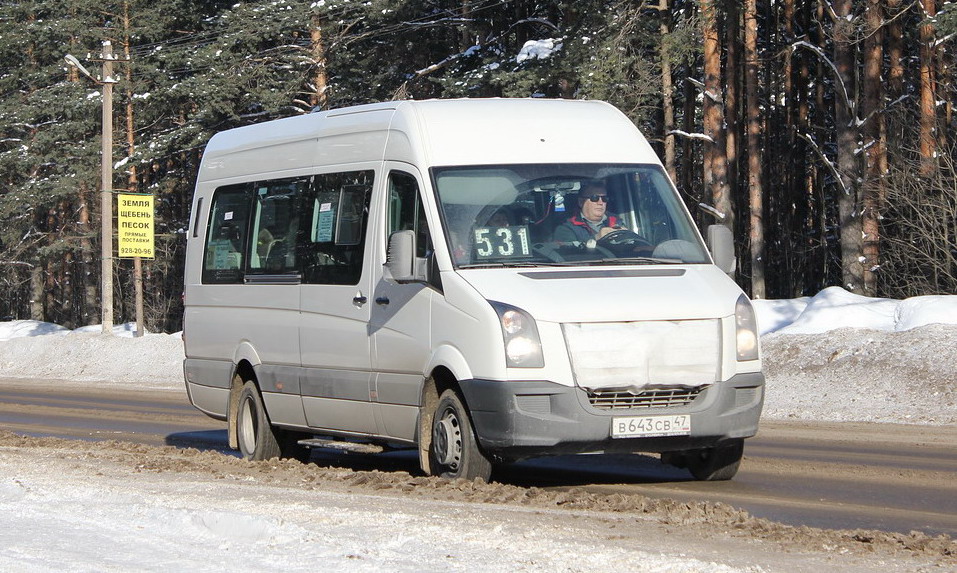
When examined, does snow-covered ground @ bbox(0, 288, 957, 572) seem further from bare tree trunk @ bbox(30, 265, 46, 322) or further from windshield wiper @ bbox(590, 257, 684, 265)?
bare tree trunk @ bbox(30, 265, 46, 322)

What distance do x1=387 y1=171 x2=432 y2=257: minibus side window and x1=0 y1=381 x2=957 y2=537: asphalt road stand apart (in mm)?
1837

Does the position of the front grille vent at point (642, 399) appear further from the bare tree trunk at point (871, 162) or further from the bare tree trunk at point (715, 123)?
the bare tree trunk at point (715, 123)

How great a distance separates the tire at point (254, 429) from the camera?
39.8 ft

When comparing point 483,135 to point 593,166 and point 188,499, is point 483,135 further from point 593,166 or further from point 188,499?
point 188,499

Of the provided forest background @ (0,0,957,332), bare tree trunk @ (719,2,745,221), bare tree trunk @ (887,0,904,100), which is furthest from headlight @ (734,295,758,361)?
bare tree trunk @ (887,0,904,100)

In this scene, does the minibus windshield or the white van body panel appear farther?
the minibus windshield

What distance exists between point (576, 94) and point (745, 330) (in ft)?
85.8

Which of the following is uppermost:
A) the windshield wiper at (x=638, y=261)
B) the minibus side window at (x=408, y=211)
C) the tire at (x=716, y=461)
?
the minibus side window at (x=408, y=211)

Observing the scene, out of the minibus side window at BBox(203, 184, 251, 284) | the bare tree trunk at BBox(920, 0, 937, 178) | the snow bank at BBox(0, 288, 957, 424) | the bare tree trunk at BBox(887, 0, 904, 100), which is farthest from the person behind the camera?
the bare tree trunk at BBox(887, 0, 904, 100)

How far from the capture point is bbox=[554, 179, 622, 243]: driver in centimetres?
962

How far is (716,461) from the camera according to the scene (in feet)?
32.0

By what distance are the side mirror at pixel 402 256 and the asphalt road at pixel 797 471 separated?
5.60 ft

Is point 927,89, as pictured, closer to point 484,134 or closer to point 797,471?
point 797,471

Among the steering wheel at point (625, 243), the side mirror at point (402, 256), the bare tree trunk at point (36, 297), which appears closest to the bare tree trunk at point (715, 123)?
the steering wheel at point (625, 243)
